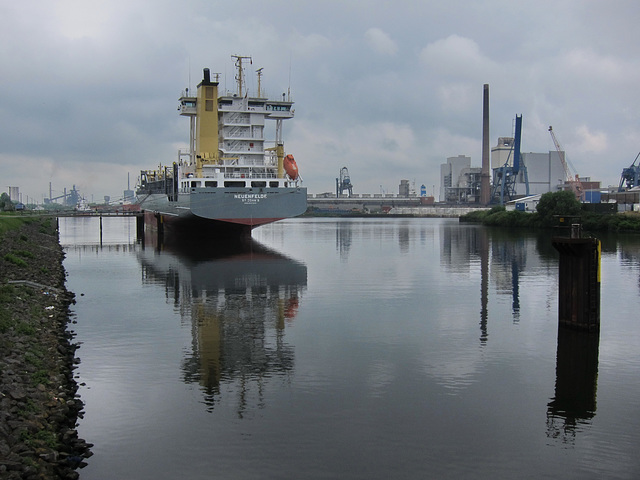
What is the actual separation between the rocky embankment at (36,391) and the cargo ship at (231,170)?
19.8 metres

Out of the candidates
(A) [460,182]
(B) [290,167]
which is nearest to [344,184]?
(A) [460,182]

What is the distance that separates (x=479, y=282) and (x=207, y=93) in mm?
23825

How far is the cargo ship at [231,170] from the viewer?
113 feet

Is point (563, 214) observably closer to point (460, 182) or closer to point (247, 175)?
point (247, 175)

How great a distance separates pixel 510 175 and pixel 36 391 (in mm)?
108745

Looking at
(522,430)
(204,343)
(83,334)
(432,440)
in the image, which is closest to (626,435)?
(522,430)

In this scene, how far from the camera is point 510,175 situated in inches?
4304

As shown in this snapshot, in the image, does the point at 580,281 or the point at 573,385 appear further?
the point at 580,281

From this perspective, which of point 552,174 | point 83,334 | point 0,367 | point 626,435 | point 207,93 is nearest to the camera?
point 626,435

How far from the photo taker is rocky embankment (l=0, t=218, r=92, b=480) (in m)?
6.12

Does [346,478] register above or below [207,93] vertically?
below

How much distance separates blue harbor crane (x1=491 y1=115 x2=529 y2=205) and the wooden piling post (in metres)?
87.0

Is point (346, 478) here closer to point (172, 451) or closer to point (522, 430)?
point (172, 451)

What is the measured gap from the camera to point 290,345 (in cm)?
1170
